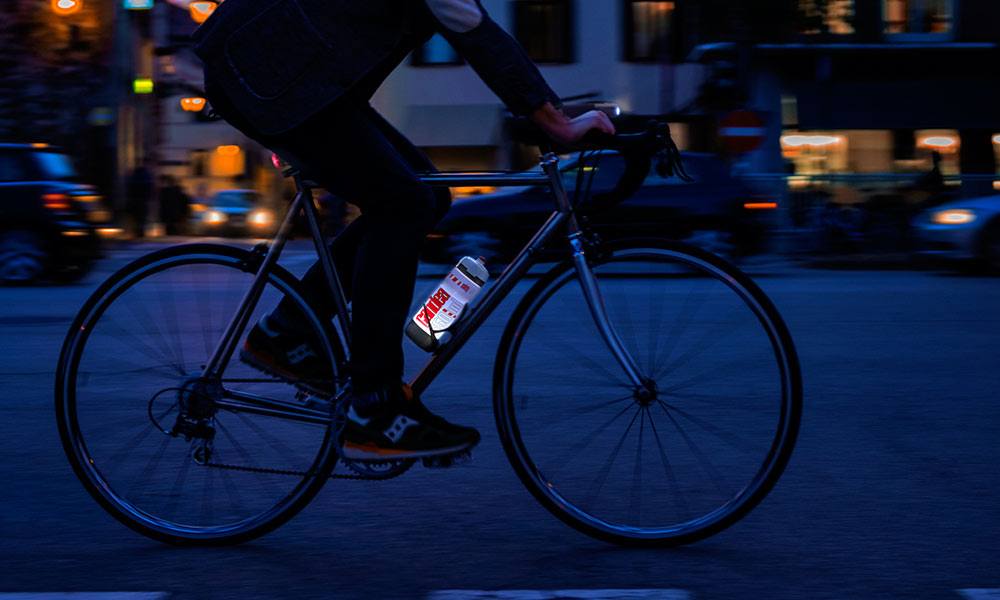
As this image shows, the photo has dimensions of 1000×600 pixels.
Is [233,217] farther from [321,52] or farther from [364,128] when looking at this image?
[321,52]

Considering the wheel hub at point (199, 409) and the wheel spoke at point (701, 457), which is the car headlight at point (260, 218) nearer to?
the wheel hub at point (199, 409)

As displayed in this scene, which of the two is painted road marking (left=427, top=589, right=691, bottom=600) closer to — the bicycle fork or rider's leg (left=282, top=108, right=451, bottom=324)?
the bicycle fork

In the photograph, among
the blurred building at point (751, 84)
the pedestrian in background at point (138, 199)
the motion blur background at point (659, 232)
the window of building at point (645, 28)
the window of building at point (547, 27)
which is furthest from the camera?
the window of building at point (645, 28)

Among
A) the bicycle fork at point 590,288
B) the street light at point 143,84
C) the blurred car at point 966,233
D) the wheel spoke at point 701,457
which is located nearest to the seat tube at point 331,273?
the bicycle fork at point 590,288

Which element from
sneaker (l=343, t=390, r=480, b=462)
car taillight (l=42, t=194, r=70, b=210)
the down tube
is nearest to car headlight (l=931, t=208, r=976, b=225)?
car taillight (l=42, t=194, r=70, b=210)

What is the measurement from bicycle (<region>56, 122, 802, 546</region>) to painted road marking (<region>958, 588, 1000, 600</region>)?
1.95 feet

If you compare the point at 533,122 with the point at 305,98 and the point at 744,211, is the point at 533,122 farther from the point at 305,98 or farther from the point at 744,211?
the point at 744,211

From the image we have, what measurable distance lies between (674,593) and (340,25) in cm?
160

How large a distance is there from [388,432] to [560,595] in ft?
2.24

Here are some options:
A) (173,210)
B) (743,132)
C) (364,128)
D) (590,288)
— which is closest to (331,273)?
(364,128)

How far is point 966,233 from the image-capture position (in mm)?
15742

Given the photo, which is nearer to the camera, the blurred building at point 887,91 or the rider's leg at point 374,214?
the rider's leg at point 374,214

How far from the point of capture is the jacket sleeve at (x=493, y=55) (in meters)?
3.71

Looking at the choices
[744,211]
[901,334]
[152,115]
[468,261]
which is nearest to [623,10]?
[152,115]
